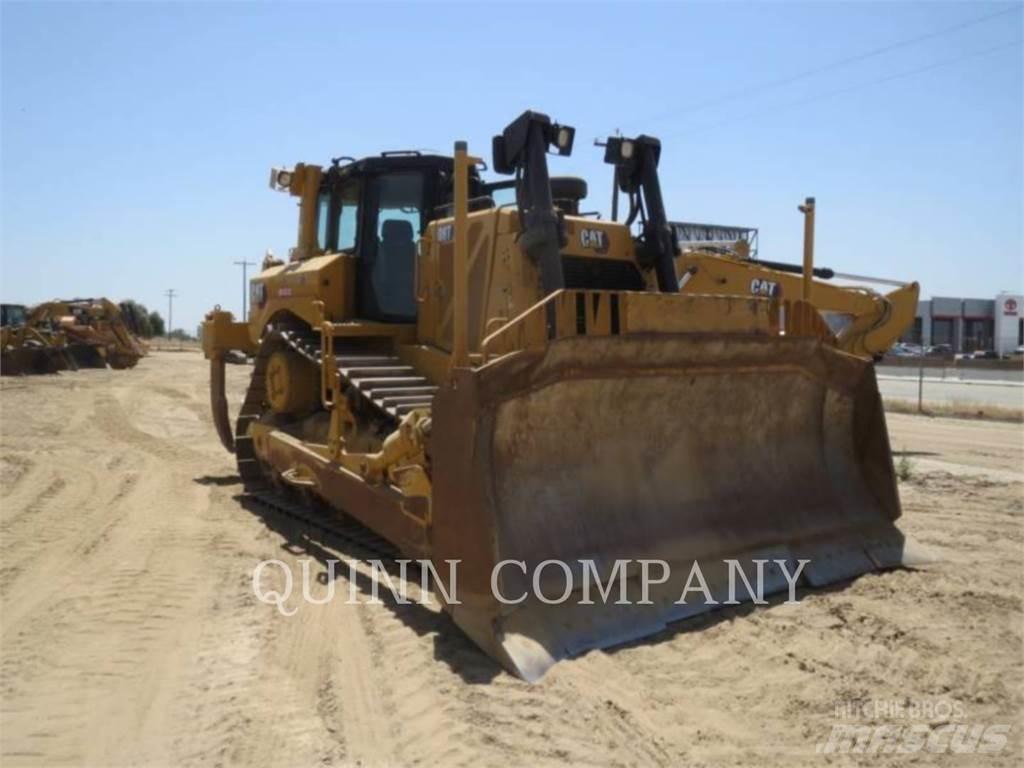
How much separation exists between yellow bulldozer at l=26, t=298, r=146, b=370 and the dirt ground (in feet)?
84.1

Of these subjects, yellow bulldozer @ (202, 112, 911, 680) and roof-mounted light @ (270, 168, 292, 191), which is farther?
roof-mounted light @ (270, 168, 292, 191)

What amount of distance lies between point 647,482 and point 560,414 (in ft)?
2.29

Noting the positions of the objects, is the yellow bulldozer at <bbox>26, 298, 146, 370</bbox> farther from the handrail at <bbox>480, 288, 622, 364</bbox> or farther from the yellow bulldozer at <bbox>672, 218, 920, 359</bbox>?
the handrail at <bbox>480, 288, 622, 364</bbox>

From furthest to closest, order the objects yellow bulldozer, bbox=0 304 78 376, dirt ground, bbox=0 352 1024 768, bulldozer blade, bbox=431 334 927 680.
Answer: yellow bulldozer, bbox=0 304 78 376, bulldozer blade, bbox=431 334 927 680, dirt ground, bbox=0 352 1024 768

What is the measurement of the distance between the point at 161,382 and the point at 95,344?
7321 mm

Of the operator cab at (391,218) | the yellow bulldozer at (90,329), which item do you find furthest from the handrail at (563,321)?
the yellow bulldozer at (90,329)

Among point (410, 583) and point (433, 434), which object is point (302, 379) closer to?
point (410, 583)

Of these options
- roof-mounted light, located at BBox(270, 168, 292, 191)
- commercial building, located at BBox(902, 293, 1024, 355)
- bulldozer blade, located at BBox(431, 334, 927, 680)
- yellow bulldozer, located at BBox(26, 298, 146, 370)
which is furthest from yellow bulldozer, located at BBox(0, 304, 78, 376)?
commercial building, located at BBox(902, 293, 1024, 355)

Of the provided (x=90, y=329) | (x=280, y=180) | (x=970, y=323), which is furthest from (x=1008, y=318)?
(x=280, y=180)

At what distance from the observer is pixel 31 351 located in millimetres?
26828

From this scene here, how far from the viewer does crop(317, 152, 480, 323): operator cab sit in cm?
712

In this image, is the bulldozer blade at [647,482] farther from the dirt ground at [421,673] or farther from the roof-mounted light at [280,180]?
the roof-mounted light at [280,180]

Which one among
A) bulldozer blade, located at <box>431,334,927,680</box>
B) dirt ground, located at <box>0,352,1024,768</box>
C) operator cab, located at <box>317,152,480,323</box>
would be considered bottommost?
dirt ground, located at <box>0,352,1024,768</box>

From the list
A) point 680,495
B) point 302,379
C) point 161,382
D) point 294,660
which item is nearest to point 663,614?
point 680,495
